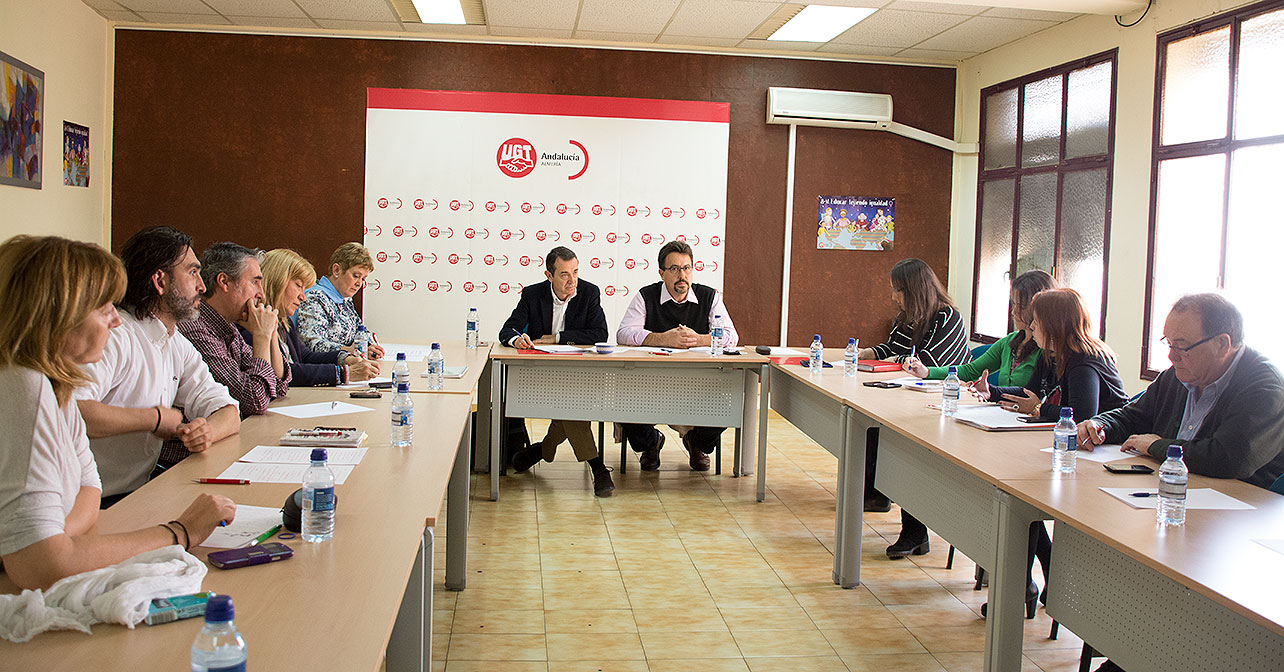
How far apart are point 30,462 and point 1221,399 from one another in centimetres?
308

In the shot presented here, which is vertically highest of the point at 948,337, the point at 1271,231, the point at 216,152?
the point at 216,152

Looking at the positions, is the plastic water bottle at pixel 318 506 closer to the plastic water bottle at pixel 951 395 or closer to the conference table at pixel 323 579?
the conference table at pixel 323 579

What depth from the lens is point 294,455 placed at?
284 cm

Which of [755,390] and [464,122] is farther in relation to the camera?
[464,122]

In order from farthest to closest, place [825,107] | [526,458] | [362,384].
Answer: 1. [825,107]
2. [526,458]
3. [362,384]

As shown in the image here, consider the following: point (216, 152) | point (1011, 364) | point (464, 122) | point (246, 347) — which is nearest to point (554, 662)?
point (246, 347)

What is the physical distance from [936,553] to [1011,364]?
0.97m

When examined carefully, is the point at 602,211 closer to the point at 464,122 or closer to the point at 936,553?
the point at 464,122

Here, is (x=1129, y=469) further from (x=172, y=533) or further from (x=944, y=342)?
(x=172, y=533)

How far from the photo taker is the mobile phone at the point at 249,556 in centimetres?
187

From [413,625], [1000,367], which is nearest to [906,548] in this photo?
[1000,367]

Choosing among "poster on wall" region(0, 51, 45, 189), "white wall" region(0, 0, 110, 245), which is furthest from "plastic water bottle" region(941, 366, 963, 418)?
"poster on wall" region(0, 51, 45, 189)

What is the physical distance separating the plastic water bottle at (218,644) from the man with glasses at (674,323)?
4.68 metres

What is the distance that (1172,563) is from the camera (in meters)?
2.11
